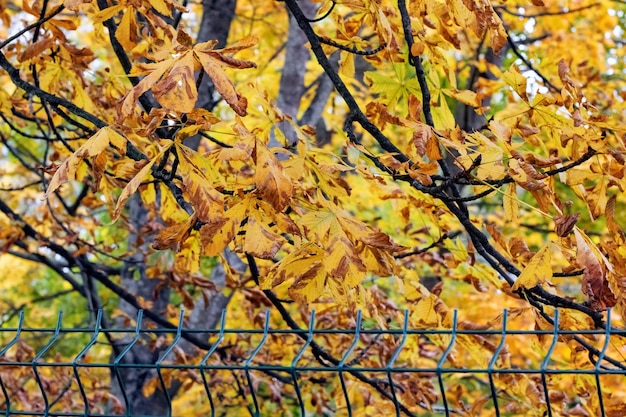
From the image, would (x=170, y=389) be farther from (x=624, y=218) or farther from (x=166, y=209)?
(x=624, y=218)

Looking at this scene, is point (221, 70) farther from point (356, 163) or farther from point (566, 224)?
point (566, 224)

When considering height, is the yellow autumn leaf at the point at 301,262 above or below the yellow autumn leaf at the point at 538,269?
above

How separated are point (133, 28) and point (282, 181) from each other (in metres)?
0.95

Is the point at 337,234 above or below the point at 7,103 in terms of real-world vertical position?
below

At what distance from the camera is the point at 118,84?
3041 millimetres

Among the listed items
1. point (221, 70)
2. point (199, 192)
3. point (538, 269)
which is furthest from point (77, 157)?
point (538, 269)

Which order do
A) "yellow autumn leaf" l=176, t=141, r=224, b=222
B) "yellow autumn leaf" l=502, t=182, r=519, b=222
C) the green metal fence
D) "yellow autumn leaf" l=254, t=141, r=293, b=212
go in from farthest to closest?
"yellow autumn leaf" l=502, t=182, r=519, b=222
the green metal fence
"yellow autumn leaf" l=176, t=141, r=224, b=222
"yellow autumn leaf" l=254, t=141, r=293, b=212

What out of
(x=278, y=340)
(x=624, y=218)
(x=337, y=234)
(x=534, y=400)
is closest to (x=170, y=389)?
(x=278, y=340)

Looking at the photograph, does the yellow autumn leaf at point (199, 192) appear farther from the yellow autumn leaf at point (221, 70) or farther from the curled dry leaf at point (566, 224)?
the curled dry leaf at point (566, 224)

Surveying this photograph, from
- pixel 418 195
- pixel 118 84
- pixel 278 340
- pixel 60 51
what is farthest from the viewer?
pixel 278 340

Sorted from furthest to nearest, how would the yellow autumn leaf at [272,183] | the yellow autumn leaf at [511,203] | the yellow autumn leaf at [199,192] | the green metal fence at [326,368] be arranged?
the yellow autumn leaf at [511,203] < the green metal fence at [326,368] < the yellow autumn leaf at [199,192] < the yellow autumn leaf at [272,183]

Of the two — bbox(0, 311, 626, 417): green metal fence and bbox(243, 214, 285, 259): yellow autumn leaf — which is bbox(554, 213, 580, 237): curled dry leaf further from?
bbox(243, 214, 285, 259): yellow autumn leaf

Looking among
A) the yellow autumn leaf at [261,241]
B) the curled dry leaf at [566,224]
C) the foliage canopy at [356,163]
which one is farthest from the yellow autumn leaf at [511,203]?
the yellow autumn leaf at [261,241]

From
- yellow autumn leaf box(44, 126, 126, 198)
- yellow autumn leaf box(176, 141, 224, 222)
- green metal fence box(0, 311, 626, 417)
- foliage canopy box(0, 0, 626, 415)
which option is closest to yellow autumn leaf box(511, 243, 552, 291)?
foliage canopy box(0, 0, 626, 415)
